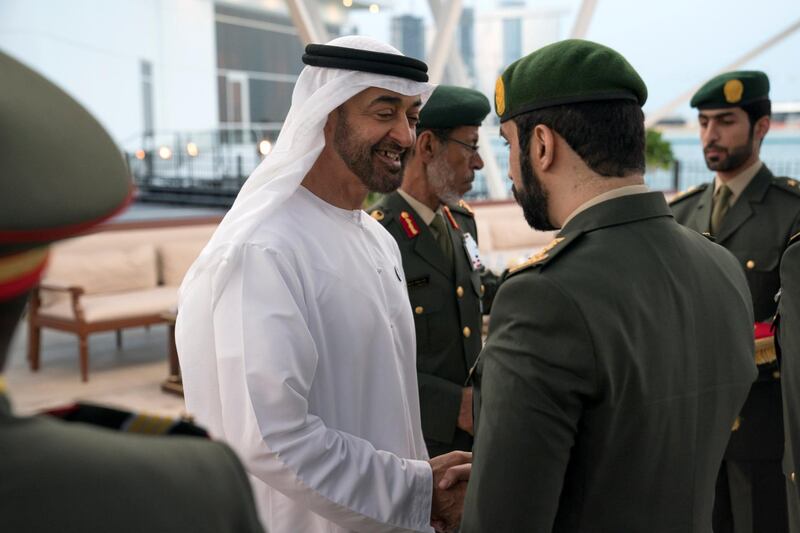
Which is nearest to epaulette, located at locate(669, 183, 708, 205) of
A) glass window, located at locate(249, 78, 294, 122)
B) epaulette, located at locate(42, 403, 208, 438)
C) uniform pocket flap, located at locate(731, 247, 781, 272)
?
uniform pocket flap, located at locate(731, 247, 781, 272)

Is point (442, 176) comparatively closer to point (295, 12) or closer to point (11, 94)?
point (11, 94)

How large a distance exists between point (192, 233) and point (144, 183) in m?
9.65

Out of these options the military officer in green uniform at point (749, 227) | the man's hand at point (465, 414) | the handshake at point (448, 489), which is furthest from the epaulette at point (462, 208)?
the handshake at point (448, 489)

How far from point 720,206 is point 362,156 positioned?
1.82 metres

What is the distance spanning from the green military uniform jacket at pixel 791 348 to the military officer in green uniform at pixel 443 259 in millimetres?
779

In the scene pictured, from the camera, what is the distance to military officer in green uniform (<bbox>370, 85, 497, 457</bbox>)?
7.70 feet

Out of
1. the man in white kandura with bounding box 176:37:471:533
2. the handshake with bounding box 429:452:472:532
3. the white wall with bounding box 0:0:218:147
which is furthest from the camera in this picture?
the white wall with bounding box 0:0:218:147

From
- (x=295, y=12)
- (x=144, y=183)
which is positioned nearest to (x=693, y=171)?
(x=295, y=12)

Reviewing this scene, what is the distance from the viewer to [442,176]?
2.65 meters

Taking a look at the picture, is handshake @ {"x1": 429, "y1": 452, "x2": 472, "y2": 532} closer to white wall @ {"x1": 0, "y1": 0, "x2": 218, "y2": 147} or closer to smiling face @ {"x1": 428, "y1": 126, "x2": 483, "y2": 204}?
smiling face @ {"x1": 428, "y1": 126, "x2": 483, "y2": 204}

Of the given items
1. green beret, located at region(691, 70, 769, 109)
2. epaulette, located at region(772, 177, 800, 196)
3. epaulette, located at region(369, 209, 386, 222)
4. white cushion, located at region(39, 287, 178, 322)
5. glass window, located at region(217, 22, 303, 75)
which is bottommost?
white cushion, located at region(39, 287, 178, 322)

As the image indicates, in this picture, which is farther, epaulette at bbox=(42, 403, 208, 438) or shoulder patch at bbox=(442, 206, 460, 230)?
shoulder patch at bbox=(442, 206, 460, 230)

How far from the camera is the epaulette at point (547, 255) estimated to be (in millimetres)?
1271

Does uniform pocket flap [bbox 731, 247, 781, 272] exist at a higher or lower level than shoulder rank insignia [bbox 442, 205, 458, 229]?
lower
